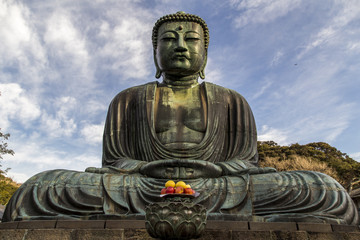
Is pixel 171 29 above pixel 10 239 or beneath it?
above

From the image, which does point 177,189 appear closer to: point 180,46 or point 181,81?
point 180,46

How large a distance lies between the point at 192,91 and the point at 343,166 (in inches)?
715

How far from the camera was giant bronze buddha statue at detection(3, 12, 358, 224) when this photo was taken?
4711 mm

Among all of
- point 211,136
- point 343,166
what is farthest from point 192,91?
point 343,166

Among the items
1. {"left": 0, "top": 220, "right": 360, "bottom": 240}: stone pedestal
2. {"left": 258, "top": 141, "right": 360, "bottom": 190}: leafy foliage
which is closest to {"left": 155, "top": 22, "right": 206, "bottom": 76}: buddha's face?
{"left": 0, "top": 220, "right": 360, "bottom": 240}: stone pedestal

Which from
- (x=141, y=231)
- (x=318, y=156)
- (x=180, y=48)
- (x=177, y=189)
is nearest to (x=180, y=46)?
(x=180, y=48)

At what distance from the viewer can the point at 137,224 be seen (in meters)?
3.91

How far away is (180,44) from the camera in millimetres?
6812

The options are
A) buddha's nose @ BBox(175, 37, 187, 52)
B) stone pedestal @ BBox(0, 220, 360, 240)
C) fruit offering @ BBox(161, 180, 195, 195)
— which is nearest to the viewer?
fruit offering @ BBox(161, 180, 195, 195)

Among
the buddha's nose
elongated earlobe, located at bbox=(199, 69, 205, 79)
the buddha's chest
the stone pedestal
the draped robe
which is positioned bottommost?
the stone pedestal

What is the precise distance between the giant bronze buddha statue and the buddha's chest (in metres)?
0.02

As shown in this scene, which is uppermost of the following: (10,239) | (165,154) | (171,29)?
(171,29)

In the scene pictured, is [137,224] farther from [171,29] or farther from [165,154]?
[171,29]

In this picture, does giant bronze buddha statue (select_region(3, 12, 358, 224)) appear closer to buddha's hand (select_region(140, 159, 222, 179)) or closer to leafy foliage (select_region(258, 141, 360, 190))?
buddha's hand (select_region(140, 159, 222, 179))
